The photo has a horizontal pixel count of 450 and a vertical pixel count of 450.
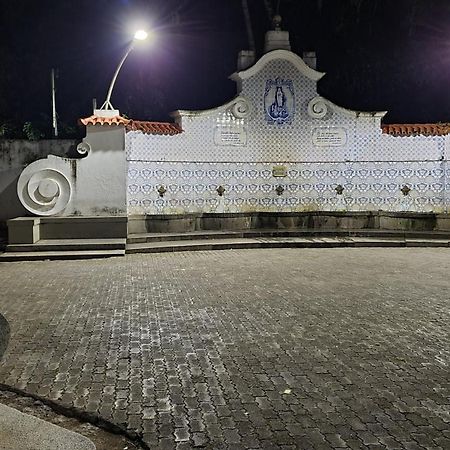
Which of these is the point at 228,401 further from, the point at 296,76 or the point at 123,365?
the point at 296,76

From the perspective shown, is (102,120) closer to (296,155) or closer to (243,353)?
(296,155)

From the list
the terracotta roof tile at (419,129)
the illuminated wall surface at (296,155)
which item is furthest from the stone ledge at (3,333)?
the terracotta roof tile at (419,129)

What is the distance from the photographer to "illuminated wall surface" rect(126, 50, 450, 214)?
15.9m

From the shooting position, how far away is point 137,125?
48.9 feet

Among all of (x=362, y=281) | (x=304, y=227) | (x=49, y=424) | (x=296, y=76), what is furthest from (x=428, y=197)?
(x=49, y=424)

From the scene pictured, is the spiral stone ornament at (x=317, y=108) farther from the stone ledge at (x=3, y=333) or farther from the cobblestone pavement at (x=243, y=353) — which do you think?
the stone ledge at (x=3, y=333)

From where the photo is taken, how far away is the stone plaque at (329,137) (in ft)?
53.8

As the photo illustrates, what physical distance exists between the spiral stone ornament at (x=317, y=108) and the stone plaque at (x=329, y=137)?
0.43 metres

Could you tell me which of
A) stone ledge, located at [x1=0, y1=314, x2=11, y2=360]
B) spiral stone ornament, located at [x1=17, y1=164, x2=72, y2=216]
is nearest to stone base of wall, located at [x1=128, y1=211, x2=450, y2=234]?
spiral stone ornament, located at [x1=17, y1=164, x2=72, y2=216]

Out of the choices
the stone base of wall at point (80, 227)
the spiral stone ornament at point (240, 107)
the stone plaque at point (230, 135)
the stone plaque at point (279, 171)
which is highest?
the spiral stone ornament at point (240, 107)

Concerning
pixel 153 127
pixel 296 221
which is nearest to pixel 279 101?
pixel 296 221

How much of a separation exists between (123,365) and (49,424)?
1.30 m

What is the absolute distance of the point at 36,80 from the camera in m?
24.1

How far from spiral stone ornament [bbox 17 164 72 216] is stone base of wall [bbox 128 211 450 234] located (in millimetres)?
2326
